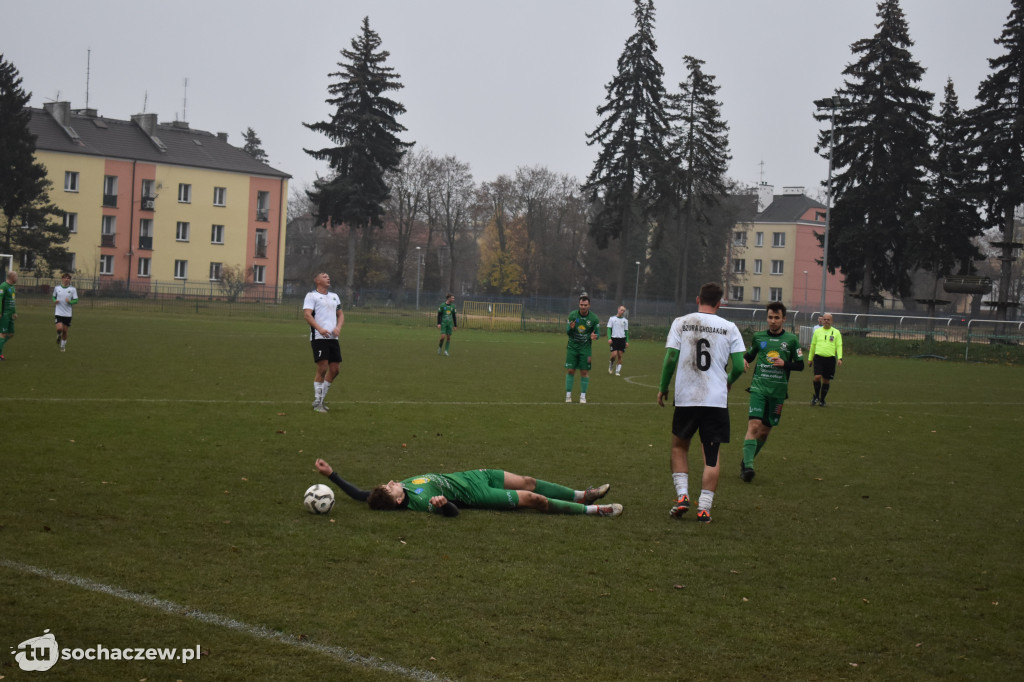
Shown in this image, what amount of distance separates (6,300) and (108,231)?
172 feet

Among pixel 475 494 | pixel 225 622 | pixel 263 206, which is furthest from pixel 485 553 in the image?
pixel 263 206

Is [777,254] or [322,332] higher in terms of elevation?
[777,254]

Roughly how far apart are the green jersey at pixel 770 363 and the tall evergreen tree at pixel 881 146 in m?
44.0

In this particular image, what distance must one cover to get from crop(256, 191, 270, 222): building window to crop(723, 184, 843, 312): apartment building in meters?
44.2

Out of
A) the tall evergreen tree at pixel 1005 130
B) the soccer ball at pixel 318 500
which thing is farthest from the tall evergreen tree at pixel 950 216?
the soccer ball at pixel 318 500

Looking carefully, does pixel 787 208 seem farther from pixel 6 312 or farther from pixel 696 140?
pixel 6 312

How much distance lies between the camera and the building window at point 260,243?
7706 cm

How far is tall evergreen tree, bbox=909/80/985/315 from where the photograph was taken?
49.9m

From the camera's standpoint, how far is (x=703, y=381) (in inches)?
335

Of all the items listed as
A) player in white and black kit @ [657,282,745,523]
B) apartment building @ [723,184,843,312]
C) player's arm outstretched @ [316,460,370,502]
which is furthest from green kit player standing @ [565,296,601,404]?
apartment building @ [723,184,843,312]

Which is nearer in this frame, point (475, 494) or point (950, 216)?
point (475, 494)

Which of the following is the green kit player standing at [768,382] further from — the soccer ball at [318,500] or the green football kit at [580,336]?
the green football kit at [580,336]

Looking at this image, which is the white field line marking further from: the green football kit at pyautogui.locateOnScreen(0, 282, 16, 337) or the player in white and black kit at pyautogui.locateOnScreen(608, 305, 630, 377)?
the player in white and black kit at pyautogui.locateOnScreen(608, 305, 630, 377)

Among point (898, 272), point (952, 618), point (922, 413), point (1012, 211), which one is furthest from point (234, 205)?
point (952, 618)
